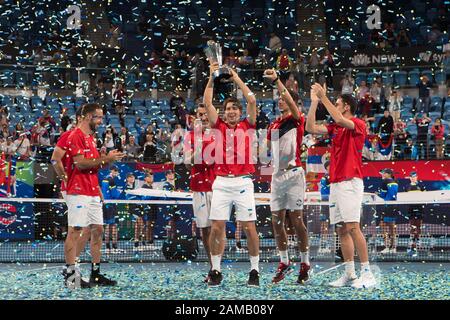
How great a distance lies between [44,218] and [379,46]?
12235 millimetres

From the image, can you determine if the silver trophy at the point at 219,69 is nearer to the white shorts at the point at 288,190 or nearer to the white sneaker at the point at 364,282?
the white shorts at the point at 288,190

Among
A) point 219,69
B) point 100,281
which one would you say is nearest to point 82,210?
point 100,281

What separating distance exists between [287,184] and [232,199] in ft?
2.46

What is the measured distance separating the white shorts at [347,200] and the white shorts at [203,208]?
67.6 inches

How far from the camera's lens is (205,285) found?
10.0 m

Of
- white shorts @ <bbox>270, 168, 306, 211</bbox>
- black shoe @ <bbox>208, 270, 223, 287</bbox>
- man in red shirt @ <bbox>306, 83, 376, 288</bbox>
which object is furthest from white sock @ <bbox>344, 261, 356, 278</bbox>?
black shoe @ <bbox>208, 270, 223, 287</bbox>

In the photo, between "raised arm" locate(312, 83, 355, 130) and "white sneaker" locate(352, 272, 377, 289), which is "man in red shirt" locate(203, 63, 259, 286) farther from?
"white sneaker" locate(352, 272, 377, 289)

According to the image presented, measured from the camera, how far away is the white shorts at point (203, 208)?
10.7 metres

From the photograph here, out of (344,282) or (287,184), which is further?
(287,184)

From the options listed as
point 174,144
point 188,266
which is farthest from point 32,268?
point 174,144

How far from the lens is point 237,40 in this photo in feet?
91.2

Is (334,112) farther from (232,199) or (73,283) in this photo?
(73,283)

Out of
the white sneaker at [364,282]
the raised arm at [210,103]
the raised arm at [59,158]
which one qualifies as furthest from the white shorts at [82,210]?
the white sneaker at [364,282]

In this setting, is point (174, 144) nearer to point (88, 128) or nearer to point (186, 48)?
point (186, 48)
